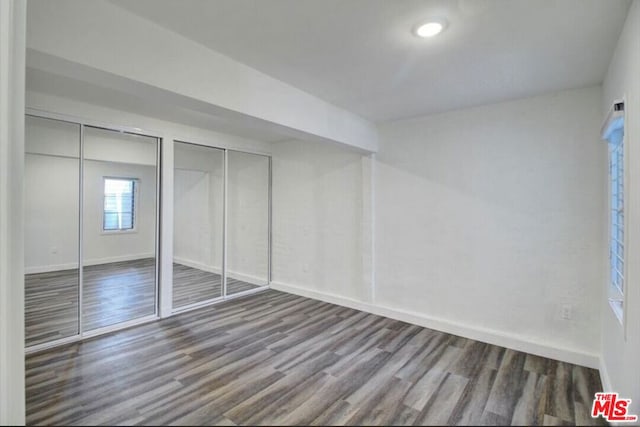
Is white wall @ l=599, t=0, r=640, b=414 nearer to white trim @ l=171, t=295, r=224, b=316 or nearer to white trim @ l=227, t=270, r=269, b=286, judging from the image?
white trim @ l=171, t=295, r=224, b=316

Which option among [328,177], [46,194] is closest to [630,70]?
[328,177]

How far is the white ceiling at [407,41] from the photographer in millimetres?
1702

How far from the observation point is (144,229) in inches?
152

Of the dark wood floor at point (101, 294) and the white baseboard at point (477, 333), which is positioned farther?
the dark wood floor at point (101, 294)

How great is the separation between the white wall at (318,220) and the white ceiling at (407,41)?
1.59 m

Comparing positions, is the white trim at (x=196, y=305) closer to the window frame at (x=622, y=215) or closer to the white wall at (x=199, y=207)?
the white wall at (x=199, y=207)

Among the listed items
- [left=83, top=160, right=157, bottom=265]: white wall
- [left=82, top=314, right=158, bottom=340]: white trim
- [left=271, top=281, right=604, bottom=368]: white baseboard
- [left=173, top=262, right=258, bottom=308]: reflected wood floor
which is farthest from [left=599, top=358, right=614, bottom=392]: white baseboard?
[left=83, top=160, right=157, bottom=265]: white wall

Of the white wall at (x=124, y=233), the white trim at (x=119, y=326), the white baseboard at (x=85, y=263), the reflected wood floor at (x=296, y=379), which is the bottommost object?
the reflected wood floor at (x=296, y=379)

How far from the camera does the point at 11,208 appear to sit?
3.91ft

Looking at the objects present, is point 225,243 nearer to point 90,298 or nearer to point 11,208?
point 90,298

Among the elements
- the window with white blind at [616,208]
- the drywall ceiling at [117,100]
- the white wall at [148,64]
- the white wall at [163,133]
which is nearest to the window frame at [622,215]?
the window with white blind at [616,208]

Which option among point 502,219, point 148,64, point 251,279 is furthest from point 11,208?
point 251,279

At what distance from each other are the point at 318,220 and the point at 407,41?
118 inches

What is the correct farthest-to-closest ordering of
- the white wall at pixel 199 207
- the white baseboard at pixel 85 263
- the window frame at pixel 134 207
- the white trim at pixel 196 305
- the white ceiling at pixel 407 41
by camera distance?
the white wall at pixel 199 207
the white trim at pixel 196 305
the window frame at pixel 134 207
the white baseboard at pixel 85 263
the white ceiling at pixel 407 41
